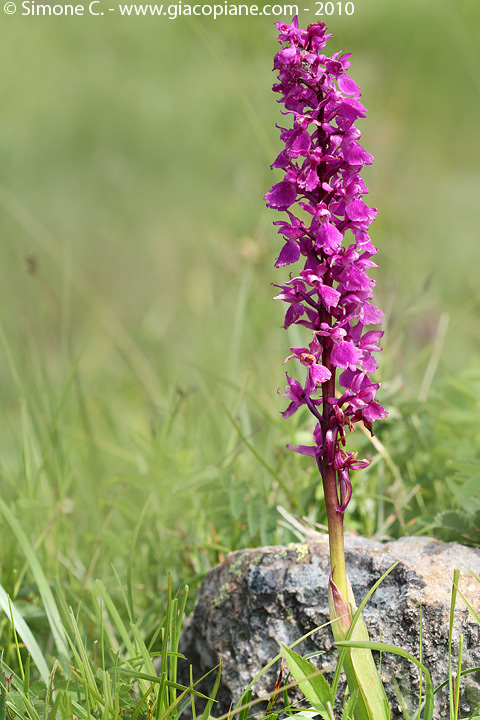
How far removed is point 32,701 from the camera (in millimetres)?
2076

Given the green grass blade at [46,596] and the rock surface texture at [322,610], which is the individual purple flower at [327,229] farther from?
the green grass blade at [46,596]

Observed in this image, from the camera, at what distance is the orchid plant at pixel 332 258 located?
6.07ft

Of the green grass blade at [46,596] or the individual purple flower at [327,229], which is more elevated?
the individual purple flower at [327,229]

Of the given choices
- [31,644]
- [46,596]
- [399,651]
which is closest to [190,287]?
[46,596]

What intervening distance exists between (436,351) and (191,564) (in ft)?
5.84

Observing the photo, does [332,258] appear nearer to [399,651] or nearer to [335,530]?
[335,530]

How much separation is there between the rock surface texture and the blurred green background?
308 millimetres

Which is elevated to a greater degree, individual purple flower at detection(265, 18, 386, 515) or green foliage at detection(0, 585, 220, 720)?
individual purple flower at detection(265, 18, 386, 515)

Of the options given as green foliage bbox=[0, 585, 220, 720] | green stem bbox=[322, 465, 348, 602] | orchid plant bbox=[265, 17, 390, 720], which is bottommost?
green foliage bbox=[0, 585, 220, 720]

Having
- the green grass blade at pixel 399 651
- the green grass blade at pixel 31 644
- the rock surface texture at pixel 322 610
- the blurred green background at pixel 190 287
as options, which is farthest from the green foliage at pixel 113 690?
the blurred green background at pixel 190 287

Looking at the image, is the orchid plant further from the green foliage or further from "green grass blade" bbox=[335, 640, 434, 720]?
the green foliage

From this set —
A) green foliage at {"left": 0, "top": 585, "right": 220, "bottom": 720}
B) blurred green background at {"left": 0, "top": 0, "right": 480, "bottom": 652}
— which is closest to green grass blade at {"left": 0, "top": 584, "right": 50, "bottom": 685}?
green foliage at {"left": 0, "top": 585, "right": 220, "bottom": 720}

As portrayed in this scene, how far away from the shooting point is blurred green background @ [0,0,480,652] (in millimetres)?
3168

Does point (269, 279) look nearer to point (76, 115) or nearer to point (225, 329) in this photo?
point (225, 329)
